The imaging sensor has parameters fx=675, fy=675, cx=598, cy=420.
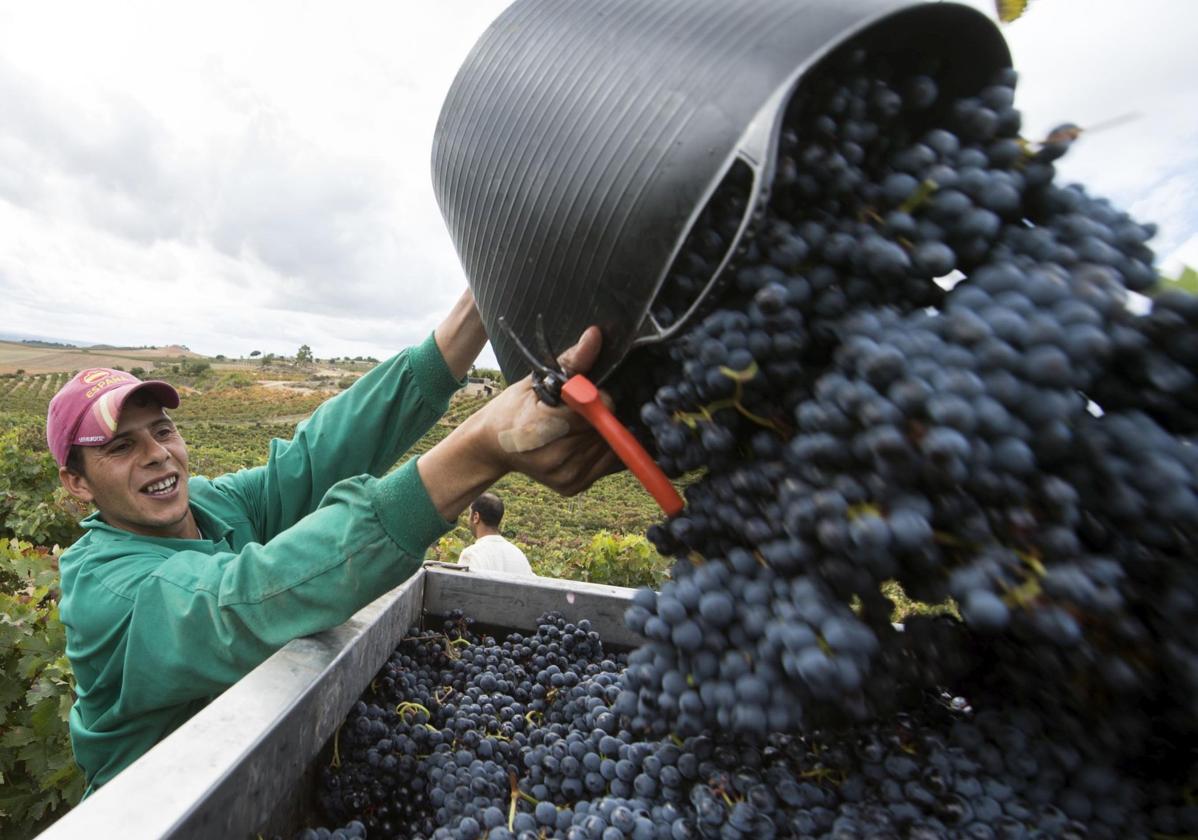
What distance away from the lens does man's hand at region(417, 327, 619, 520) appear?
112 cm

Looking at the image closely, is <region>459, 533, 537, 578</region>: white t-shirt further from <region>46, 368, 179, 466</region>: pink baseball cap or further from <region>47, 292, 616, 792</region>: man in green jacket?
<region>46, 368, 179, 466</region>: pink baseball cap

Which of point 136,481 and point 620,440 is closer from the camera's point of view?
point 620,440

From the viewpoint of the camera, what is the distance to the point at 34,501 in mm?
7449

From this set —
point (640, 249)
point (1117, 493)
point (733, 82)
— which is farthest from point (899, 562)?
point (733, 82)

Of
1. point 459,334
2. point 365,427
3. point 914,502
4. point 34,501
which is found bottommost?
point 34,501

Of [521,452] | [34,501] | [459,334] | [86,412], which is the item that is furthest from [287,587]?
[34,501]

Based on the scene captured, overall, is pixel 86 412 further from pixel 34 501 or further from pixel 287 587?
pixel 34 501

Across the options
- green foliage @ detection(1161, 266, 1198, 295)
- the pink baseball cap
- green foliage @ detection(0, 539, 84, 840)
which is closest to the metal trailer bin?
the pink baseball cap

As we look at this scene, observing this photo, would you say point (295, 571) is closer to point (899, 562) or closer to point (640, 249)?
point (640, 249)

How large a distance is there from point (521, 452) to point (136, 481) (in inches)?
60.0

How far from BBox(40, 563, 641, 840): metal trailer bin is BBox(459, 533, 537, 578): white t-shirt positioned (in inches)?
91.5

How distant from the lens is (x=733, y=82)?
841 mm

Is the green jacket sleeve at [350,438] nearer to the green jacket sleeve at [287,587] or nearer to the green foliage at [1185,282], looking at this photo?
the green jacket sleeve at [287,587]

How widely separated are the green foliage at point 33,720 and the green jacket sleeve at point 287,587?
2563 millimetres
